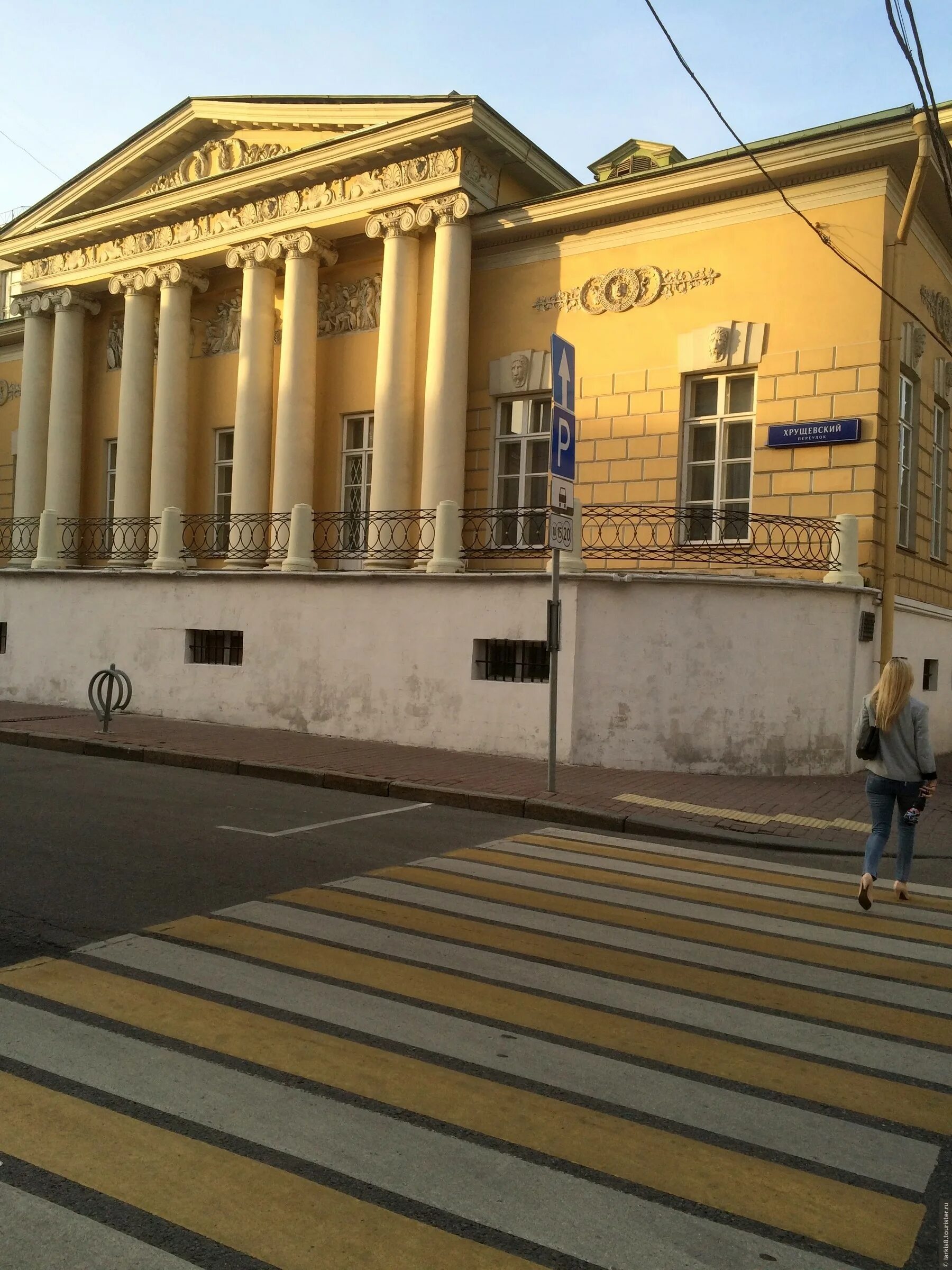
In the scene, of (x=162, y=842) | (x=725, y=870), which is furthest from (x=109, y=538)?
(x=725, y=870)

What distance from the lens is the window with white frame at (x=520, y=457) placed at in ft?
57.9

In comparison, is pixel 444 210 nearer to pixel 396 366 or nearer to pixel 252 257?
pixel 396 366

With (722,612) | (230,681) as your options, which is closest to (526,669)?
(722,612)

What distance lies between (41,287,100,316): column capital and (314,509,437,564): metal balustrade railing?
844 centimetres

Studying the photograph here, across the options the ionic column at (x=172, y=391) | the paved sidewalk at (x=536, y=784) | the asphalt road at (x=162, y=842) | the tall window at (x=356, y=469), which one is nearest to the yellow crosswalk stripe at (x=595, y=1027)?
the asphalt road at (x=162, y=842)

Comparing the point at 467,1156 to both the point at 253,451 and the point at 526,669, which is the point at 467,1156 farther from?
the point at 253,451

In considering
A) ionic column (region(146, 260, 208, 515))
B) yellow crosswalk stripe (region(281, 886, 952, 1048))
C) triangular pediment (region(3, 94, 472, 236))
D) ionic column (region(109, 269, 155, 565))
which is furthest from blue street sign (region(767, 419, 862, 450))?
ionic column (region(109, 269, 155, 565))

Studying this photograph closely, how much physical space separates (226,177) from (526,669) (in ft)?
36.8

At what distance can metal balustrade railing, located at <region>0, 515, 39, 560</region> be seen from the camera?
71.5 feet

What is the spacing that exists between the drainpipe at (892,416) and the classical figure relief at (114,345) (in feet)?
50.5

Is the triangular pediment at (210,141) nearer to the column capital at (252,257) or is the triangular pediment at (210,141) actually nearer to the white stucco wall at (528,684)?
the column capital at (252,257)

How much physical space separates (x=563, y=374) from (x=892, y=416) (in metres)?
6.02

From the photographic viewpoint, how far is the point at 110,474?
2291cm

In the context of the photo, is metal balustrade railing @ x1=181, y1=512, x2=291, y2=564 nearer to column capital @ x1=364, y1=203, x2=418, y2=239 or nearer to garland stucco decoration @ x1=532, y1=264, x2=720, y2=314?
column capital @ x1=364, y1=203, x2=418, y2=239
